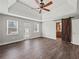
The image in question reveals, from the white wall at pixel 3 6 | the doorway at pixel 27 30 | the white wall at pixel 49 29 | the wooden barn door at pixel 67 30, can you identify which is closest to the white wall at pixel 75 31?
the wooden barn door at pixel 67 30

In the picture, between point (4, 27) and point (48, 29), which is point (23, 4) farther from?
point (48, 29)

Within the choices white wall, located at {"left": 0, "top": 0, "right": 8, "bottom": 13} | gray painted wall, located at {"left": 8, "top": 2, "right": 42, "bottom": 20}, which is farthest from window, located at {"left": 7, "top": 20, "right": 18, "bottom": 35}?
→ white wall, located at {"left": 0, "top": 0, "right": 8, "bottom": 13}

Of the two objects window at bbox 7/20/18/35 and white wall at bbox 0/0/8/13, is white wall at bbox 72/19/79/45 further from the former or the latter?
white wall at bbox 0/0/8/13

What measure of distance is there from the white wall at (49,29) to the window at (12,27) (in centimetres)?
433

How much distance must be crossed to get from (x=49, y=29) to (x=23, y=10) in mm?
4037

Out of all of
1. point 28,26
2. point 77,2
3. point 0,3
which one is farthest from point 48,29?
point 0,3

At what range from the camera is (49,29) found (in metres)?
10.8

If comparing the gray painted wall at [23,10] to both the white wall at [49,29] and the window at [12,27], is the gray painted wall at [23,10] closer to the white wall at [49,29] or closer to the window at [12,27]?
the window at [12,27]

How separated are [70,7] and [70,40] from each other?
9.41 ft

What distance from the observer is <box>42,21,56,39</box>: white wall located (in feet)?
33.0

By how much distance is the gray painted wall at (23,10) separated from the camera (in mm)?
7362

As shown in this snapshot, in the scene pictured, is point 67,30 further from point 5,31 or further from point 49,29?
point 5,31

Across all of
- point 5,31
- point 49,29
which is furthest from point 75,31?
point 5,31

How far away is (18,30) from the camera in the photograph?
27.0 ft
